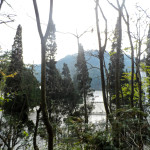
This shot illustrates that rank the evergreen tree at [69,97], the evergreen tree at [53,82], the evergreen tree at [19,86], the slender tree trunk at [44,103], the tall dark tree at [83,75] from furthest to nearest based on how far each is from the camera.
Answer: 1. the evergreen tree at [69,97]
2. the evergreen tree at [53,82]
3. the tall dark tree at [83,75]
4. the evergreen tree at [19,86]
5. the slender tree trunk at [44,103]

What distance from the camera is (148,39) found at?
20.0ft

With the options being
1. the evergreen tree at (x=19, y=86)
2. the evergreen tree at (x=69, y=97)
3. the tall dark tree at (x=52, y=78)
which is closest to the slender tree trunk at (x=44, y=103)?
the evergreen tree at (x=19, y=86)

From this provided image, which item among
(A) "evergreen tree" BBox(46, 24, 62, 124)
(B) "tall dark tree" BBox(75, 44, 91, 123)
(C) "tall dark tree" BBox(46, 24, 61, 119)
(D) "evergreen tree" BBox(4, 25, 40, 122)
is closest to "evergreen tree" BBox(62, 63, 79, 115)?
(A) "evergreen tree" BBox(46, 24, 62, 124)

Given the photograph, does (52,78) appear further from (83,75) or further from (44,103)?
(44,103)

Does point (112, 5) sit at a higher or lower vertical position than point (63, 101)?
higher

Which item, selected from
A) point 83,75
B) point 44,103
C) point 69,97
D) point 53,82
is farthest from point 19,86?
point 69,97

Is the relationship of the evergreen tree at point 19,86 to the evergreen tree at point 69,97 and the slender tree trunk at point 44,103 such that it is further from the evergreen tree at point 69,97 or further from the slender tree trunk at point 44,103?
the slender tree trunk at point 44,103

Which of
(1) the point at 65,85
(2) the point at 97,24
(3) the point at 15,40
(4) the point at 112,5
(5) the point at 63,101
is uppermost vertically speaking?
(3) the point at 15,40

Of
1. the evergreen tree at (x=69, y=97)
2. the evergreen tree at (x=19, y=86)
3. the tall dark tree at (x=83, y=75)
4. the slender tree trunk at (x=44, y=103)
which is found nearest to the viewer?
the slender tree trunk at (x=44, y=103)

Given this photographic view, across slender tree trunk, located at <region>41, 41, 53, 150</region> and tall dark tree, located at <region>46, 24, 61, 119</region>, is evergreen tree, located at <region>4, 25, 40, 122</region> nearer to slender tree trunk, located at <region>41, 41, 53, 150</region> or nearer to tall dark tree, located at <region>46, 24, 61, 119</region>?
tall dark tree, located at <region>46, 24, 61, 119</region>

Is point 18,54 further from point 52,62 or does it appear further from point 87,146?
point 87,146

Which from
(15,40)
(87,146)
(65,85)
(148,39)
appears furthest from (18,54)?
(87,146)

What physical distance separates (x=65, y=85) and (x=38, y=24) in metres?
12.3

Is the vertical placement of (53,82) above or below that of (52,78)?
below
